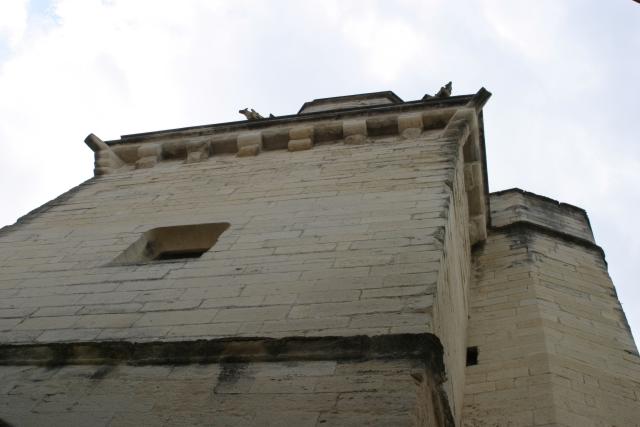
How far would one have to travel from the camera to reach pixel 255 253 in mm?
5109

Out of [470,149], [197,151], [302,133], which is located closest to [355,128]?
[302,133]

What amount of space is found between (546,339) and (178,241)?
335 cm

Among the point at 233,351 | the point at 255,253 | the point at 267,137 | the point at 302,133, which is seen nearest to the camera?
the point at 233,351

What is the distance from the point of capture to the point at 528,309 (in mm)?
6922

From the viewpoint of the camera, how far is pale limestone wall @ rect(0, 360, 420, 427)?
3088 mm

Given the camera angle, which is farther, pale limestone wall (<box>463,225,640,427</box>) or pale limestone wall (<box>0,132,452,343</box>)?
pale limestone wall (<box>463,225,640,427</box>)

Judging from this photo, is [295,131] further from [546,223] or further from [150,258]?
[546,223]

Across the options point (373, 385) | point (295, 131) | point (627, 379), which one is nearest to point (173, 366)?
point (373, 385)

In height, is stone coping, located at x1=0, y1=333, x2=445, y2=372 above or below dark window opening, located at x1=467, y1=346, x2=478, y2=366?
below

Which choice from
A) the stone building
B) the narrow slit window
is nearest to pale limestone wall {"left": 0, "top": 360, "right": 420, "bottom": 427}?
the stone building

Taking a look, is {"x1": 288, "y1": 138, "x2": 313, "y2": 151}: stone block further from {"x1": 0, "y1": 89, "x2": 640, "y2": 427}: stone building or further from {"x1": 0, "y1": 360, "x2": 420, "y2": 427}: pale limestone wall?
{"x1": 0, "y1": 360, "x2": 420, "y2": 427}: pale limestone wall

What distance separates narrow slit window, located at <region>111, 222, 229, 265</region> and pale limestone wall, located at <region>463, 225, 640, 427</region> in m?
2.54

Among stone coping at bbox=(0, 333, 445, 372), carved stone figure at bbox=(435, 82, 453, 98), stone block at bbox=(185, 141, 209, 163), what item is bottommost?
stone coping at bbox=(0, 333, 445, 372)

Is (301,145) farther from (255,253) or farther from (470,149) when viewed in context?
(255,253)
